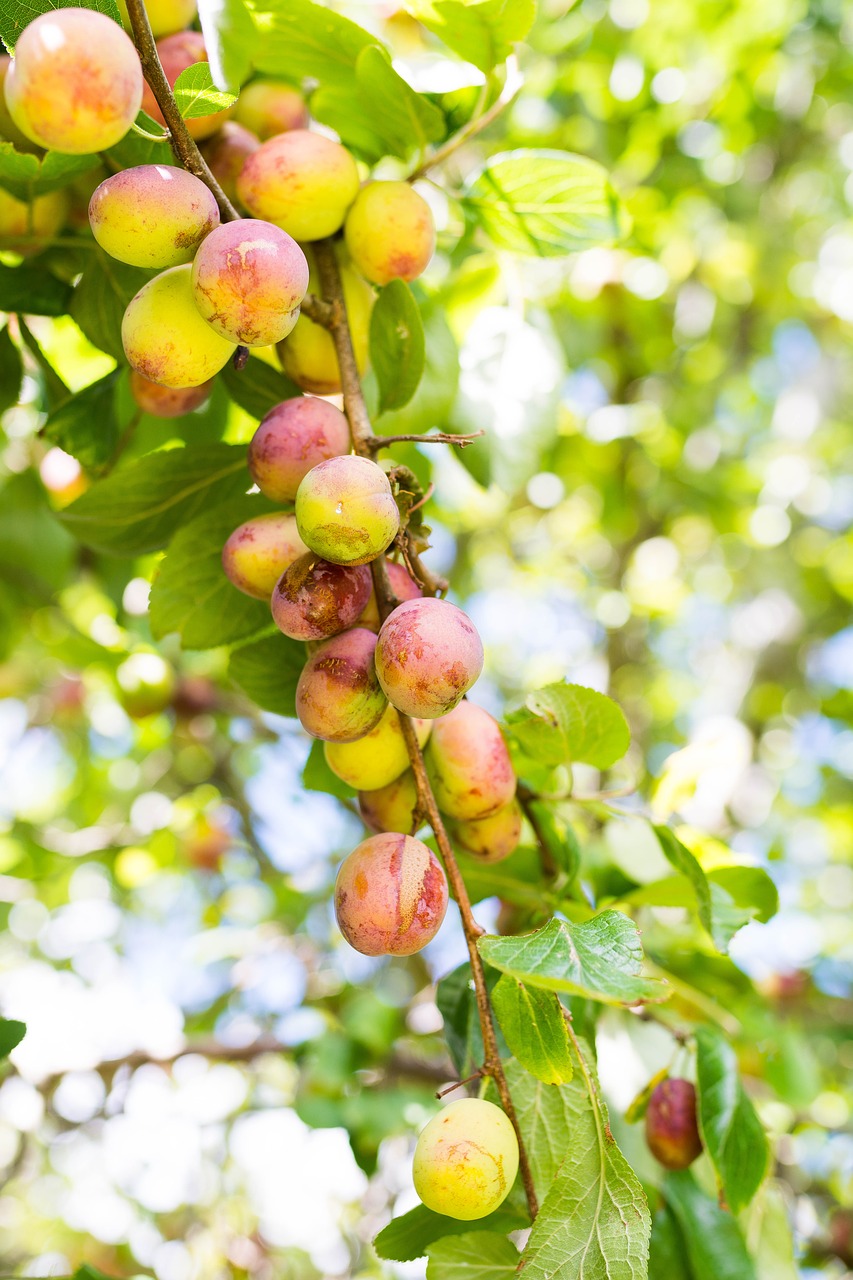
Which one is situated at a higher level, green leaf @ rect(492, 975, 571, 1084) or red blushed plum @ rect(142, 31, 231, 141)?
red blushed plum @ rect(142, 31, 231, 141)

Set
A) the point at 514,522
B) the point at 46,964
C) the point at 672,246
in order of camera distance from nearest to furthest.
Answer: the point at 672,246 → the point at 46,964 → the point at 514,522

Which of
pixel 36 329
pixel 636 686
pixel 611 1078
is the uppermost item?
pixel 36 329

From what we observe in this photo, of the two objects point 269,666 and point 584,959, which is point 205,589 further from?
point 584,959

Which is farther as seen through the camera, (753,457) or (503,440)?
(753,457)

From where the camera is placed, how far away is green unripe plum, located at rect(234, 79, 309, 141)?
3.14 feet

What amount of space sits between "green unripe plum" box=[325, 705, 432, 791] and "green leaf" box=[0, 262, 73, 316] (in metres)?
0.56

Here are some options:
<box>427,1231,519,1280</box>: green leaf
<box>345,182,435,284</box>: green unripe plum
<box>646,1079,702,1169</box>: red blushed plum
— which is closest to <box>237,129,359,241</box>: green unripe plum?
<box>345,182,435,284</box>: green unripe plum

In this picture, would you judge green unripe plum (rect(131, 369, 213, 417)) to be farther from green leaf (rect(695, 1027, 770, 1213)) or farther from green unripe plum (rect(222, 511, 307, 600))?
green leaf (rect(695, 1027, 770, 1213))

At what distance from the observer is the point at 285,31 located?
2.80 feet

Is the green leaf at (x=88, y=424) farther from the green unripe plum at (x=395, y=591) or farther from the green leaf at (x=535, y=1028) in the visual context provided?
the green leaf at (x=535, y=1028)

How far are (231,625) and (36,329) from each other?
633 mm

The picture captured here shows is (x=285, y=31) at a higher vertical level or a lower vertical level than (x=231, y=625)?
higher

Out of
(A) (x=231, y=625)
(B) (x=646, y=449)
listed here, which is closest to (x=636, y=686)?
(B) (x=646, y=449)

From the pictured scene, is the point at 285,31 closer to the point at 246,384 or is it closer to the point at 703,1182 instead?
the point at 246,384
